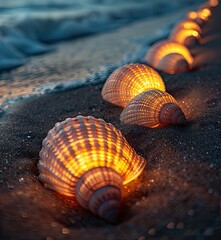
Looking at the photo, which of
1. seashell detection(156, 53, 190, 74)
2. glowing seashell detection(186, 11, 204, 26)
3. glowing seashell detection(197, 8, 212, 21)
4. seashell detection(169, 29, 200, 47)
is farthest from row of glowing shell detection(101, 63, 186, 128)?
glowing seashell detection(197, 8, 212, 21)

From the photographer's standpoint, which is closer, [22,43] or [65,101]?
[65,101]

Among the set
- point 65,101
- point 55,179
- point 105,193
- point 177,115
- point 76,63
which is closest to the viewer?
point 105,193

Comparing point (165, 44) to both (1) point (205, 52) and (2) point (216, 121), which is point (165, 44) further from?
(2) point (216, 121)

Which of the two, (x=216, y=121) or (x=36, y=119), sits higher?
(x=216, y=121)

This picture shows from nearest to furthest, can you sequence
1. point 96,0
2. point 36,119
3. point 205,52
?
Answer: point 36,119 → point 205,52 → point 96,0

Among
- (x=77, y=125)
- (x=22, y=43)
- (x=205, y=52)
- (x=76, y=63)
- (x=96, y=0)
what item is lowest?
(x=96, y=0)

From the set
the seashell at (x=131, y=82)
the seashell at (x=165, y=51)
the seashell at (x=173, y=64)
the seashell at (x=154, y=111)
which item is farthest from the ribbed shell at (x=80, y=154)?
the seashell at (x=165, y=51)

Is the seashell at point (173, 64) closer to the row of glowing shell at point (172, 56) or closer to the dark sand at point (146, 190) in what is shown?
the row of glowing shell at point (172, 56)

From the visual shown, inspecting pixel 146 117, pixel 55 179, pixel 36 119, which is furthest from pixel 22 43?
pixel 55 179
